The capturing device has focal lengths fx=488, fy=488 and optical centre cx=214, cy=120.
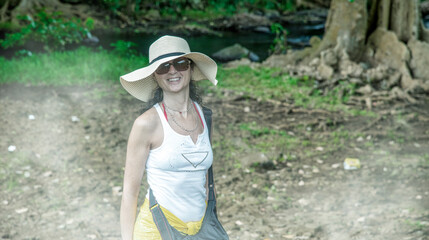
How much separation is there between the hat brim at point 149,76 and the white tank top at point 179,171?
200mm

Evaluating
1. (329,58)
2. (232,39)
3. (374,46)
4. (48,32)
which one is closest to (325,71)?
(329,58)

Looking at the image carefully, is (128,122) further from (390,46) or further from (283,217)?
(390,46)

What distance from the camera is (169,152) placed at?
2.46 meters

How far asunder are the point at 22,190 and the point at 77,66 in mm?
5176

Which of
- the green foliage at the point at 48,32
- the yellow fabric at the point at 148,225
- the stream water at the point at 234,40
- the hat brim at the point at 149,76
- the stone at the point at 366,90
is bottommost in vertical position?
the stream water at the point at 234,40

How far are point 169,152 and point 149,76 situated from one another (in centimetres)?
50

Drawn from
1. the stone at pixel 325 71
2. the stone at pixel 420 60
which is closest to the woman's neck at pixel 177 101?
the stone at pixel 325 71

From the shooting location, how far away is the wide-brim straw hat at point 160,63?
2521mm

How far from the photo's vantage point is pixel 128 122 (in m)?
7.67

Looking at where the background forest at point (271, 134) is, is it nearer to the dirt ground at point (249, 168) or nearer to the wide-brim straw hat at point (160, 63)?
the dirt ground at point (249, 168)

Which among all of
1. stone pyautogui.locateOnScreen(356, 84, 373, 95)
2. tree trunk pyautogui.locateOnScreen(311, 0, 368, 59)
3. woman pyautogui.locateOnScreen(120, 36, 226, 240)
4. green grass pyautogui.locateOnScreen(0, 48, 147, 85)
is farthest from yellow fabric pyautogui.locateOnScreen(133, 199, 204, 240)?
tree trunk pyautogui.locateOnScreen(311, 0, 368, 59)

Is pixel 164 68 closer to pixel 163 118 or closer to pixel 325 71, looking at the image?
pixel 163 118

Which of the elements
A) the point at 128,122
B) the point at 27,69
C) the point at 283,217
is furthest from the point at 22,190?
the point at 27,69

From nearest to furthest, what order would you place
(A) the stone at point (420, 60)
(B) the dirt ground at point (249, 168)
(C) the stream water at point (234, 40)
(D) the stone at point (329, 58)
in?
(B) the dirt ground at point (249, 168) < (A) the stone at point (420, 60) < (D) the stone at point (329, 58) < (C) the stream water at point (234, 40)
